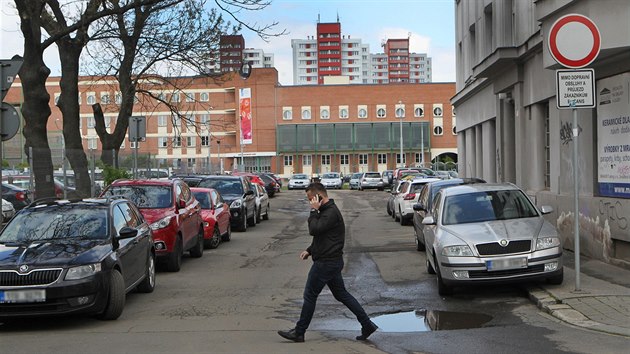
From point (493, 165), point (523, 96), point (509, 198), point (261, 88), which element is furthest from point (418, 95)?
Answer: point (509, 198)

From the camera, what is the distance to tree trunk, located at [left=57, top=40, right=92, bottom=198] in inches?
789

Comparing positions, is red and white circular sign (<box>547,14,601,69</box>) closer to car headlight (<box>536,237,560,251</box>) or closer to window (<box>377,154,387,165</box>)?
car headlight (<box>536,237,560,251</box>)

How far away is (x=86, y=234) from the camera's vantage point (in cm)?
966

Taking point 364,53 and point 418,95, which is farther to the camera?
point 364,53

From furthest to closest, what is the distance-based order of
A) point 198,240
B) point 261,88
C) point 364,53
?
point 364,53 < point 261,88 < point 198,240

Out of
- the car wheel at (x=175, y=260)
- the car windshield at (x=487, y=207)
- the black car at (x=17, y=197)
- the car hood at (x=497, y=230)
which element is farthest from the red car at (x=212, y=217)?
the car hood at (x=497, y=230)

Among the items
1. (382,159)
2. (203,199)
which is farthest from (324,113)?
(203,199)

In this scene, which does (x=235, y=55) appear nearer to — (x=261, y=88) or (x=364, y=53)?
(x=261, y=88)

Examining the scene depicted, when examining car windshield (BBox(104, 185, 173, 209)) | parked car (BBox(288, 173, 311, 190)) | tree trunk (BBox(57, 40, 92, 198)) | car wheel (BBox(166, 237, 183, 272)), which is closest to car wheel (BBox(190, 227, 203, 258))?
car windshield (BBox(104, 185, 173, 209))

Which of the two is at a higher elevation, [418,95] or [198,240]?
[418,95]

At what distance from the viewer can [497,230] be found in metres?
10.0

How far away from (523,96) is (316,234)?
12.5 m

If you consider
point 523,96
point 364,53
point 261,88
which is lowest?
point 523,96

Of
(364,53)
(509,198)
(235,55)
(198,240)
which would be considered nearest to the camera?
(509,198)
